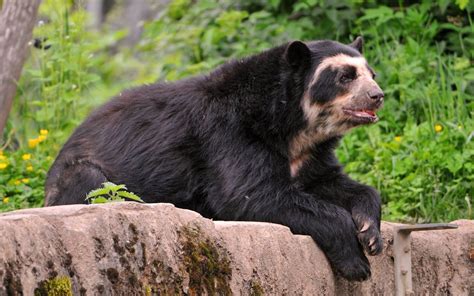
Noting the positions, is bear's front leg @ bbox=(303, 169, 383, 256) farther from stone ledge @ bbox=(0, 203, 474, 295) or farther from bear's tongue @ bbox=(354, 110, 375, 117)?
bear's tongue @ bbox=(354, 110, 375, 117)

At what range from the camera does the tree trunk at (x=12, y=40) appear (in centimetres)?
709

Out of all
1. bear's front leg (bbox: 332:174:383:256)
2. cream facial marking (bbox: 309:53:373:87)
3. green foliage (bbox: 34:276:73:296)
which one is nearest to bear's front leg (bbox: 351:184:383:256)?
bear's front leg (bbox: 332:174:383:256)

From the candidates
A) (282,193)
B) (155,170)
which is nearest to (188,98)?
(155,170)

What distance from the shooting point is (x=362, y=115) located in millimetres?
6035

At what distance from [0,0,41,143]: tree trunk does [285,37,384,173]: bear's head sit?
2.10 meters

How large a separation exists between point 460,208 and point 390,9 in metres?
2.66

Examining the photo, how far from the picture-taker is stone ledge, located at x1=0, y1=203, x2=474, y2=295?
11.0 ft

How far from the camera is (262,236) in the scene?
453cm

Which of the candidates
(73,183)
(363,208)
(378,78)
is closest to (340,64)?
(363,208)

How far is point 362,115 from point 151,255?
2532 millimetres

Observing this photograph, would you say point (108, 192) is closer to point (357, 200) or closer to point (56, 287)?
point (56, 287)

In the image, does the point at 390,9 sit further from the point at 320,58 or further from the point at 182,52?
the point at 320,58

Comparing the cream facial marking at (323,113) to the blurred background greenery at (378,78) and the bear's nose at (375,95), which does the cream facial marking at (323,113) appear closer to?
the bear's nose at (375,95)

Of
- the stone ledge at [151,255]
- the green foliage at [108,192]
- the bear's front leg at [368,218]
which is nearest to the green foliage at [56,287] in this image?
the stone ledge at [151,255]
